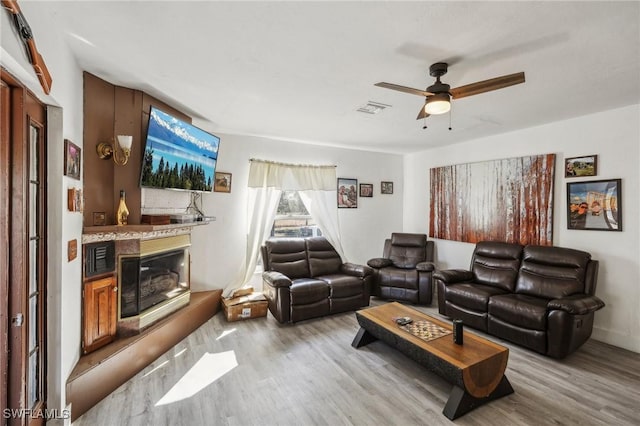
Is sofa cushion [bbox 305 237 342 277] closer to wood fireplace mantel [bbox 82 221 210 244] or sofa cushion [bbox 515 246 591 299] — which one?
wood fireplace mantel [bbox 82 221 210 244]

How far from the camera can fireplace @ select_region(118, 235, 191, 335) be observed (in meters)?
2.45

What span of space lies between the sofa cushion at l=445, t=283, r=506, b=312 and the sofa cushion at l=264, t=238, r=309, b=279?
1901 millimetres

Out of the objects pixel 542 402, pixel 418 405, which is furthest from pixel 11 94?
pixel 542 402

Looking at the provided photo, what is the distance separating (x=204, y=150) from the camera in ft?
10.8

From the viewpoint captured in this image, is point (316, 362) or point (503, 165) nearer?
point (316, 362)

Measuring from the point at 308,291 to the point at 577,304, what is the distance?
262 centimetres

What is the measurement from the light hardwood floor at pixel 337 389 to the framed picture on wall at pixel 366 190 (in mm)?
2738

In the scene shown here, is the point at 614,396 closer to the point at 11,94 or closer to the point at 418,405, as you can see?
the point at 418,405

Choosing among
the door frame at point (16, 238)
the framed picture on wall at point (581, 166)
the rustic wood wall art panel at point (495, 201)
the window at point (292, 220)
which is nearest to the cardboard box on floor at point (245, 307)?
the window at point (292, 220)

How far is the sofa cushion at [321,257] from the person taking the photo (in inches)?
162

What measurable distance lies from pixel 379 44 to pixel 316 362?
260 cm

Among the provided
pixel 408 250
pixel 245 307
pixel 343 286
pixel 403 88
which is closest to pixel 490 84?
pixel 403 88

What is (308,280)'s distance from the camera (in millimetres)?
3730

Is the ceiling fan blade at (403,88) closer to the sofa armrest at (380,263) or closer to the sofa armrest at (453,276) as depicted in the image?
the sofa armrest at (453,276)
